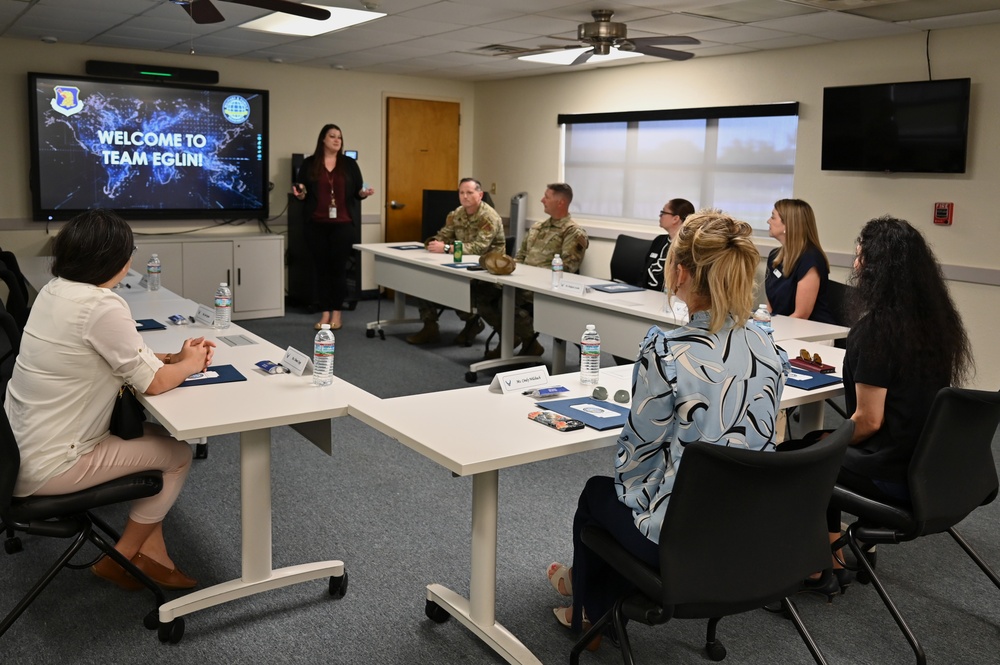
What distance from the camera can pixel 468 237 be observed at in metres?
6.69

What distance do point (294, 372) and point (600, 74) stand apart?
5566mm

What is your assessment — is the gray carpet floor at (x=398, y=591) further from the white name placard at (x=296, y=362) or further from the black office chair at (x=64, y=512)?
the white name placard at (x=296, y=362)

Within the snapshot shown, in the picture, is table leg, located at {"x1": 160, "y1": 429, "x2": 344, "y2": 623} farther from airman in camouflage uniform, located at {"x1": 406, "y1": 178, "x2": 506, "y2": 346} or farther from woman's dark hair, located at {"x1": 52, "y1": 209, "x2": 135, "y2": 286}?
airman in camouflage uniform, located at {"x1": 406, "y1": 178, "x2": 506, "y2": 346}

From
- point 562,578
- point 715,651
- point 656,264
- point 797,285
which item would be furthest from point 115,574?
point 656,264

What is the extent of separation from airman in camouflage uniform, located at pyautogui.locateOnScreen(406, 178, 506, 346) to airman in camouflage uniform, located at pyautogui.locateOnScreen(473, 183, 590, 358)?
348 mm

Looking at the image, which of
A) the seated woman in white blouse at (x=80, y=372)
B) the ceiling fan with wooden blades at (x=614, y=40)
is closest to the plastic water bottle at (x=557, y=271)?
the ceiling fan with wooden blades at (x=614, y=40)

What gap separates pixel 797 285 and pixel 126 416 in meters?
3.15

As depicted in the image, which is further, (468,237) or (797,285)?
(468,237)

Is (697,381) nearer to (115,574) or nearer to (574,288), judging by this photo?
(115,574)

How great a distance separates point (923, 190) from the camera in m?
5.56

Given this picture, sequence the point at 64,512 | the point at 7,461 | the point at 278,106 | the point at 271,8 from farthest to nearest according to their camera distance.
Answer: the point at 278,106 → the point at 271,8 → the point at 64,512 → the point at 7,461

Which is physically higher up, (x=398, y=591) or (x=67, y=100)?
(x=67, y=100)

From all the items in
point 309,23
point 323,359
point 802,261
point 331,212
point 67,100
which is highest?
point 309,23

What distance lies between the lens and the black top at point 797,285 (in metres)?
4.30
